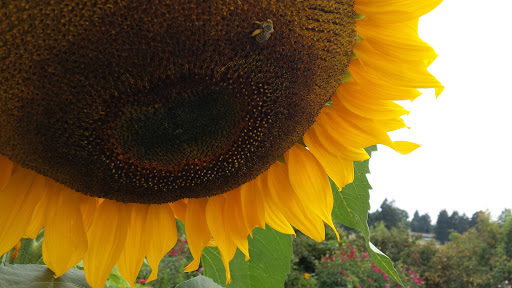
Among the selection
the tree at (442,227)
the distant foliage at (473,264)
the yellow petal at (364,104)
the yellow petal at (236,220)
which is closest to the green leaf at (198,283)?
the yellow petal at (236,220)

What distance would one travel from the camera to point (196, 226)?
138cm

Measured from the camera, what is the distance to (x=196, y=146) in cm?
112

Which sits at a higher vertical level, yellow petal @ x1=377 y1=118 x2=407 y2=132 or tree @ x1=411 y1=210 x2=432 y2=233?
tree @ x1=411 y1=210 x2=432 y2=233

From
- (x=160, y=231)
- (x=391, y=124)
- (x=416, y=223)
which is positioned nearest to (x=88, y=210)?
(x=160, y=231)

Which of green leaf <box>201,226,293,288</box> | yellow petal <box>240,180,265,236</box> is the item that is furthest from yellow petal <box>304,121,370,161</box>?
green leaf <box>201,226,293,288</box>

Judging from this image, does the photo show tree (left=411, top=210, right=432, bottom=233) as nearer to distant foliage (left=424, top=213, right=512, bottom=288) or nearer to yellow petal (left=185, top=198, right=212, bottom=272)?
distant foliage (left=424, top=213, right=512, bottom=288)

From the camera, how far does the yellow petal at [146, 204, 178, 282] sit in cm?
137

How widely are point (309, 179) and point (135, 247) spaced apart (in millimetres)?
521

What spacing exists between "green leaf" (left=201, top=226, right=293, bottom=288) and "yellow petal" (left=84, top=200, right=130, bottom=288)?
0.33 meters

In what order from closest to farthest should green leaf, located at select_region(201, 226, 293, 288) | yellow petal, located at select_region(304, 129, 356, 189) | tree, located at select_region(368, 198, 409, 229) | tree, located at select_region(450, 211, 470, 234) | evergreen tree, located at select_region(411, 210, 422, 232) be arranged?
1. yellow petal, located at select_region(304, 129, 356, 189)
2. green leaf, located at select_region(201, 226, 293, 288)
3. tree, located at select_region(368, 198, 409, 229)
4. tree, located at select_region(450, 211, 470, 234)
5. evergreen tree, located at select_region(411, 210, 422, 232)

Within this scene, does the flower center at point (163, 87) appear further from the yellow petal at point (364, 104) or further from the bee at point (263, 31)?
Answer: the yellow petal at point (364, 104)

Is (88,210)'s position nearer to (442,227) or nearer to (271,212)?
(271,212)

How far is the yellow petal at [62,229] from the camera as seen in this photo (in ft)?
4.13

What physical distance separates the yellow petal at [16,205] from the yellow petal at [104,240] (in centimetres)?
16
